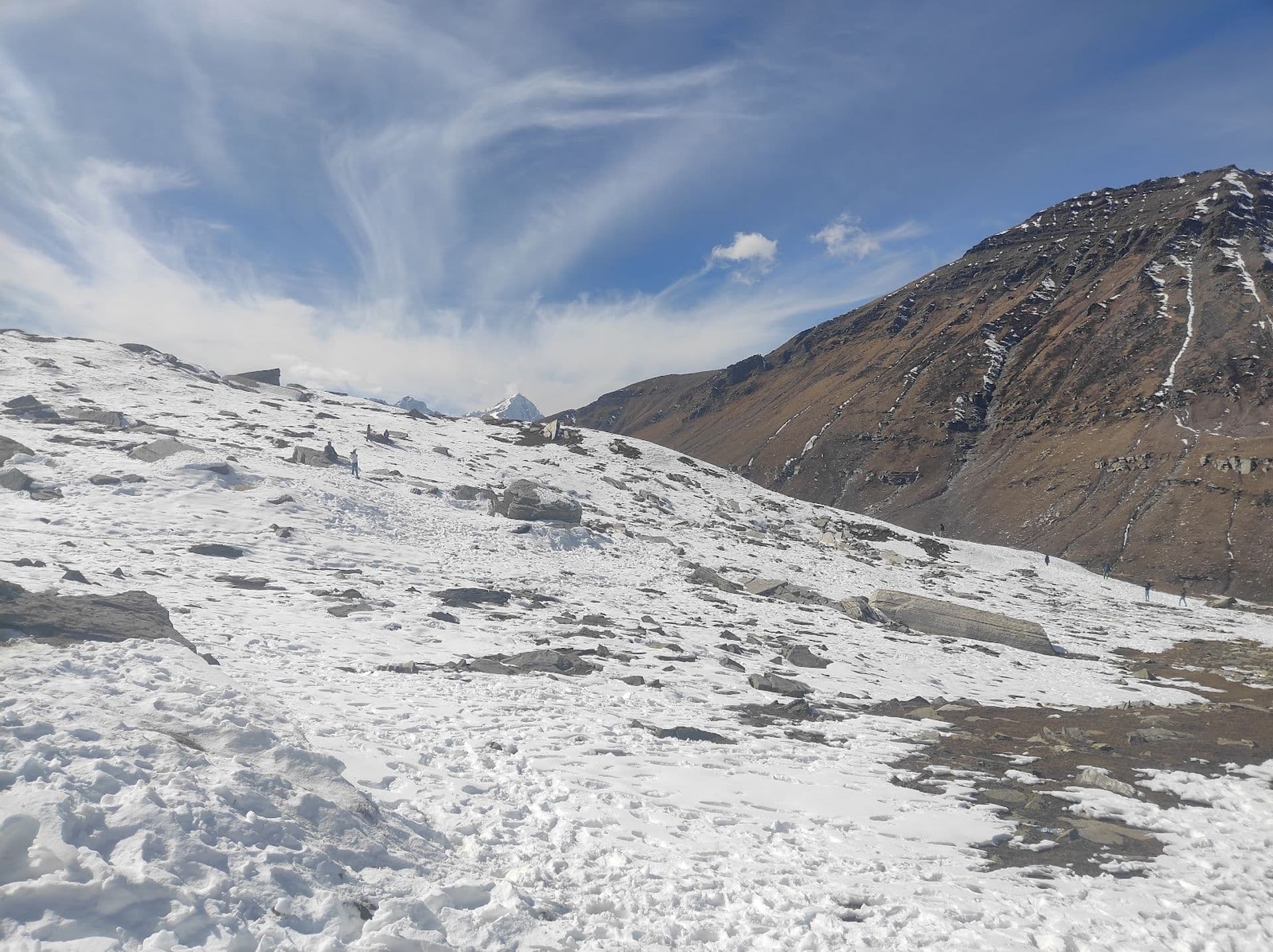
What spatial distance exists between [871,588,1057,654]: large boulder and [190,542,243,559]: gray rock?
24.4 meters

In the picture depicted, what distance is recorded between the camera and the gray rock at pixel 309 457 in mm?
33031

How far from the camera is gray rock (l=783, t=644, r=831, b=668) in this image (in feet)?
58.8

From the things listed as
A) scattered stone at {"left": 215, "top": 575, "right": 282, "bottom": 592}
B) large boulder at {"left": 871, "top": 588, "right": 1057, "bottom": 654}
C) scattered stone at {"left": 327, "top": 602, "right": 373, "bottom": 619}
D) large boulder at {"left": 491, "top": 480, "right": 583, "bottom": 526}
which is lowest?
large boulder at {"left": 871, "top": 588, "right": 1057, "bottom": 654}

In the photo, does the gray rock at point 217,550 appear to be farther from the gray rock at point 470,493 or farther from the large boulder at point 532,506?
the gray rock at point 470,493

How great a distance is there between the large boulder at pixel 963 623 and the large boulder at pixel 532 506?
15.4m

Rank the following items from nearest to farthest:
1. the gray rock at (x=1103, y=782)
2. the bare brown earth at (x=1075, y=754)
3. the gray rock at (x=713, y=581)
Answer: the bare brown earth at (x=1075, y=754) → the gray rock at (x=1103, y=782) → the gray rock at (x=713, y=581)

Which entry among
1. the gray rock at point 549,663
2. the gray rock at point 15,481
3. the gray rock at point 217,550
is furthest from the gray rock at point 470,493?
the gray rock at point 549,663

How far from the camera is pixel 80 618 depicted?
9578 mm

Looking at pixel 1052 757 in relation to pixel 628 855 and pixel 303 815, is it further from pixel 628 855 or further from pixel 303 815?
pixel 303 815

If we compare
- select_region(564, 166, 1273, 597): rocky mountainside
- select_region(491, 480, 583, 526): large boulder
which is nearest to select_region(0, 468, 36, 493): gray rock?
select_region(491, 480, 583, 526): large boulder

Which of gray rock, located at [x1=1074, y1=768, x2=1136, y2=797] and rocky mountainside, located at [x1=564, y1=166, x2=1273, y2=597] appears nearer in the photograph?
gray rock, located at [x1=1074, y1=768, x2=1136, y2=797]

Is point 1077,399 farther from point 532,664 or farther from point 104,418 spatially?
point 104,418

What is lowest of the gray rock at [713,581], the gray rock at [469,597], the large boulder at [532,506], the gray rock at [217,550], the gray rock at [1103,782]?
A: the gray rock at [1103,782]

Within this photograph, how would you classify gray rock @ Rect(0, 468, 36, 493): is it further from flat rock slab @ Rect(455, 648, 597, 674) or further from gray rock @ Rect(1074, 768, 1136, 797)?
gray rock @ Rect(1074, 768, 1136, 797)
